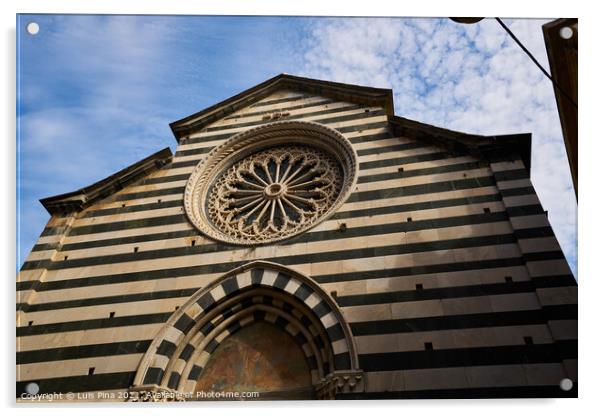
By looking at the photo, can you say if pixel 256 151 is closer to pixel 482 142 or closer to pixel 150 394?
pixel 482 142

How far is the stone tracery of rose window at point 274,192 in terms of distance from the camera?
363 inches

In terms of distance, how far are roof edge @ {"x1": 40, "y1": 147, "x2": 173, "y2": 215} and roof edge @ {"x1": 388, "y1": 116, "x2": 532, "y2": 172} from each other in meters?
5.44

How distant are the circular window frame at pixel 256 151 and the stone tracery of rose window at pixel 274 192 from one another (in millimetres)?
139

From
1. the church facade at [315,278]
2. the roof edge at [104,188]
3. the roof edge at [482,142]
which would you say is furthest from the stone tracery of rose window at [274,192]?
the roof edge at [482,142]

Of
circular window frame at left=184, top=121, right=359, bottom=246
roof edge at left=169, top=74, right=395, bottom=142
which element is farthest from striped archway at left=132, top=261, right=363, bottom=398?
roof edge at left=169, top=74, right=395, bottom=142

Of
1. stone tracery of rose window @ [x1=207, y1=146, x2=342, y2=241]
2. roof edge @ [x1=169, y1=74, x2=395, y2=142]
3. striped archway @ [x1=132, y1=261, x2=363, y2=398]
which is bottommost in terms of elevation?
striped archway @ [x1=132, y1=261, x2=363, y2=398]

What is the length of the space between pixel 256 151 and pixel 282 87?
2.01 m

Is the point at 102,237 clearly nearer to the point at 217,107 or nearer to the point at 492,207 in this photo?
the point at 217,107

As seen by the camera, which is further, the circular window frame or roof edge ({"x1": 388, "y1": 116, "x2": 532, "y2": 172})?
the circular window frame

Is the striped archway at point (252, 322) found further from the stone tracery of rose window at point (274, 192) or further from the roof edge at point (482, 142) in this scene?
the roof edge at point (482, 142)

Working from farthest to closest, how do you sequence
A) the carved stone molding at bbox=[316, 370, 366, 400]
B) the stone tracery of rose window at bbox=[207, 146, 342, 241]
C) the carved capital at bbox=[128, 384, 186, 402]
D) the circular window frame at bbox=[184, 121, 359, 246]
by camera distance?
the circular window frame at bbox=[184, 121, 359, 246]
the stone tracery of rose window at bbox=[207, 146, 342, 241]
the carved capital at bbox=[128, 384, 186, 402]
the carved stone molding at bbox=[316, 370, 366, 400]

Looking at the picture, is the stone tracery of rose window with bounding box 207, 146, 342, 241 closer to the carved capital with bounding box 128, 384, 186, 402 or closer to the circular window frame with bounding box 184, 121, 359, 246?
the circular window frame with bounding box 184, 121, 359, 246

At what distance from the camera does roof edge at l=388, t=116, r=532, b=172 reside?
874cm

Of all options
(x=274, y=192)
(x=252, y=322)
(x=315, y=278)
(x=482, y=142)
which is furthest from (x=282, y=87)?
(x=252, y=322)
